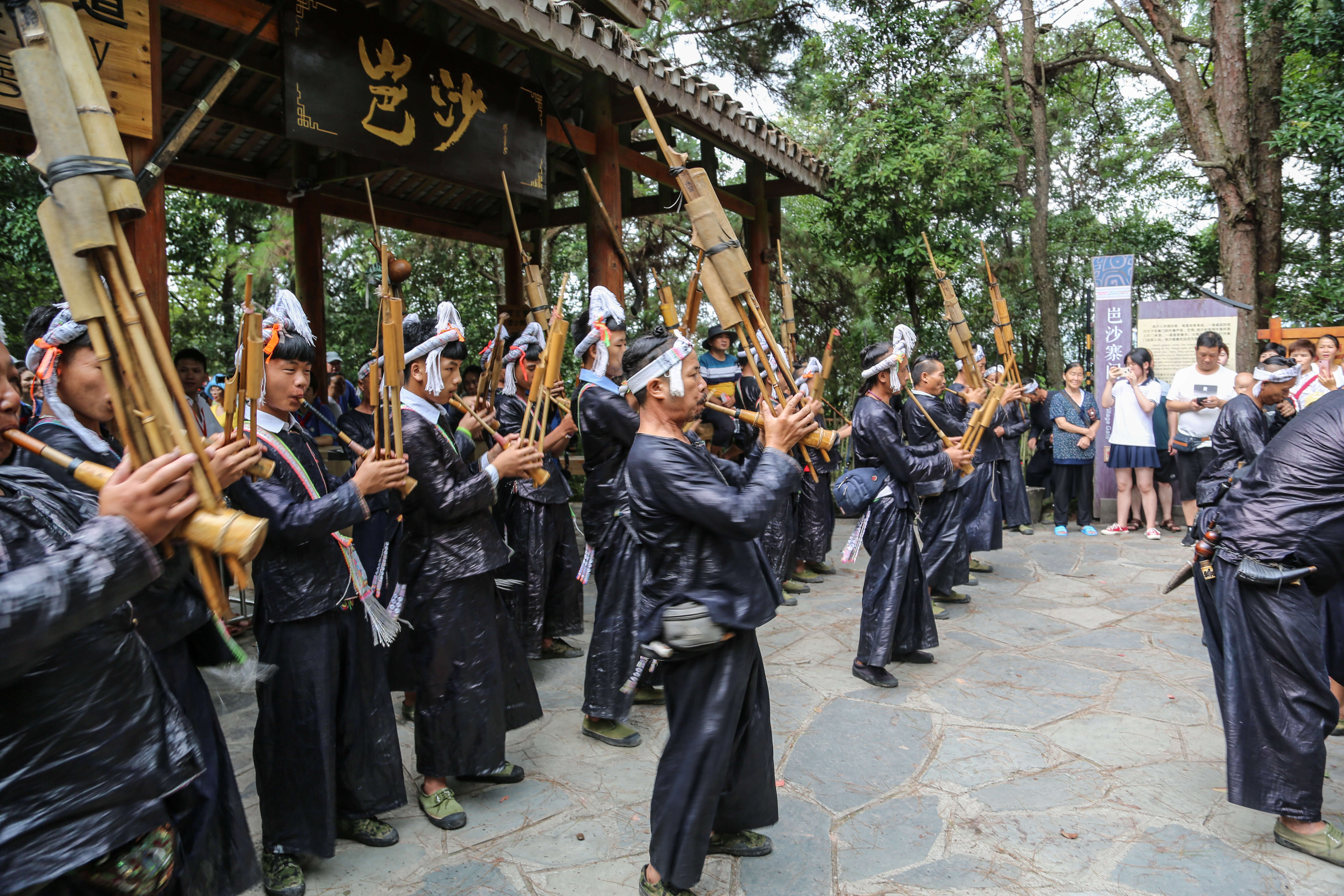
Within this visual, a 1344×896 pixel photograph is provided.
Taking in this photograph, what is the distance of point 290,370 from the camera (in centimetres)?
292

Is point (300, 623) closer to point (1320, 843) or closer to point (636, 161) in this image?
point (1320, 843)

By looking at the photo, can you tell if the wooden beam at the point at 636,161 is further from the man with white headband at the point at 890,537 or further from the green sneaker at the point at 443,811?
the green sneaker at the point at 443,811

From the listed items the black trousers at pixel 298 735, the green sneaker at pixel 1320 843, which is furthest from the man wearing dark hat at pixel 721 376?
the green sneaker at pixel 1320 843

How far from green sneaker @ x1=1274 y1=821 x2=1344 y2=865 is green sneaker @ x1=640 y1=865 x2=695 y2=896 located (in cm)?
215

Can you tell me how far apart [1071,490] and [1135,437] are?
0.96m

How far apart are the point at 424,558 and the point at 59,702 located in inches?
69.6

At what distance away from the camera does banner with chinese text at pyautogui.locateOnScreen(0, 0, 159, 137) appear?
3.30 m

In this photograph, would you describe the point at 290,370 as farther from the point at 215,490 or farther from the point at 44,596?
the point at 44,596

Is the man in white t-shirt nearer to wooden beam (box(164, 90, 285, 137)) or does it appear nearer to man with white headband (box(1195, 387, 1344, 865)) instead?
man with white headband (box(1195, 387, 1344, 865))

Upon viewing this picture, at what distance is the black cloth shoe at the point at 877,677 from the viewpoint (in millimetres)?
4672

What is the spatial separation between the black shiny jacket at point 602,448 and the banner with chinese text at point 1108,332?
723cm

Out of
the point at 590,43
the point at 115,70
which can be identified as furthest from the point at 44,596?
the point at 590,43

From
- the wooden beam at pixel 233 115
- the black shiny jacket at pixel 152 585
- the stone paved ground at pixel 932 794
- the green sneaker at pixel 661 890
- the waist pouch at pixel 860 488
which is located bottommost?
the stone paved ground at pixel 932 794

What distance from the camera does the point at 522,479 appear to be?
4.81m
